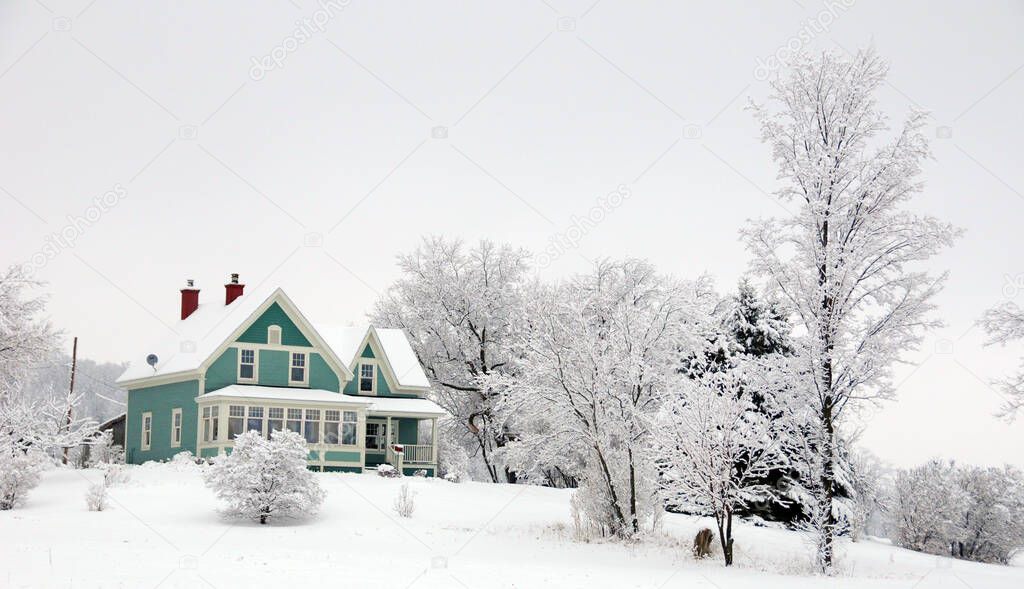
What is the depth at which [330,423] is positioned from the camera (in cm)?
3669

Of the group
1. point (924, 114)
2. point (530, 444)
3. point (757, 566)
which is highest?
point (924, 114)

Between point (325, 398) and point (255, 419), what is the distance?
272cm

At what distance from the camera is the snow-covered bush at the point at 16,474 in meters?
23.6

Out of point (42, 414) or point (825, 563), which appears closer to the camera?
point (825, 563)

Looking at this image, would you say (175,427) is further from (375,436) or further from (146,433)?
(375,436)

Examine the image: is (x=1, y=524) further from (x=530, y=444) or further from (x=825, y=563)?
(x=825, y=563)

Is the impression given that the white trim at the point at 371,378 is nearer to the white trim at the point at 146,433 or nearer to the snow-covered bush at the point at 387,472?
the snow-covered bush at the point at 387,472

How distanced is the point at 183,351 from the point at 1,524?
18427 mm

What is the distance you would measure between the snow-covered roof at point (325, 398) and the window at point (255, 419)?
26.4 inches

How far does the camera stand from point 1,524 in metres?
20.4

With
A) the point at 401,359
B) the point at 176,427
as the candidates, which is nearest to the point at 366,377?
the point at 401,359

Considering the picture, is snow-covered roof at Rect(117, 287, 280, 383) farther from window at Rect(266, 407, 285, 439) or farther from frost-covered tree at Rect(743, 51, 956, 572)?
frost-covered tree at Rect(743, 51, 956, 572)

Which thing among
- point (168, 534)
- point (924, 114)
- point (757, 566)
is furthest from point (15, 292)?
point (924, 114)

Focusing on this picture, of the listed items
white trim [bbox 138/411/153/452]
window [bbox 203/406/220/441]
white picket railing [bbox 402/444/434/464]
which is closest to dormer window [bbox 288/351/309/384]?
window [bbox 203/406/220/441]
